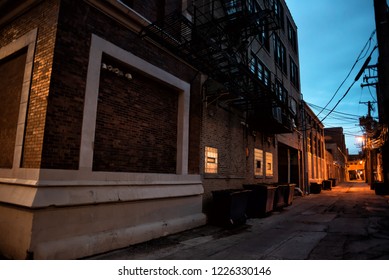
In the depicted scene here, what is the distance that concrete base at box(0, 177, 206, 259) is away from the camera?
4.79 metres

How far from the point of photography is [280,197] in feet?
44.3

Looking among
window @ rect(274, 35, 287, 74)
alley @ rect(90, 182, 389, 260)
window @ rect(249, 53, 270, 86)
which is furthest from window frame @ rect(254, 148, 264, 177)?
window @ rect(274, 35, 287, 74)

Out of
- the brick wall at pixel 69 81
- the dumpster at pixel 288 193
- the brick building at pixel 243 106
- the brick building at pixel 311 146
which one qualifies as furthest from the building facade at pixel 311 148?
the brick wall at pixel 69 81

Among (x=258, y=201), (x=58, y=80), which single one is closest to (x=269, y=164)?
(x=258, y=201)

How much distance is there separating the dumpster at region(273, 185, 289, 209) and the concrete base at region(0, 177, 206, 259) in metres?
7.39

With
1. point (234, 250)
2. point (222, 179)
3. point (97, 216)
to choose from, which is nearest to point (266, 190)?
point (222, 179)

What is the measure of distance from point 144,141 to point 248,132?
7.54 meters

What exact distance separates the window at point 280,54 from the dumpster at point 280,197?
10168mm

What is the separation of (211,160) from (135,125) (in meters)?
4.16

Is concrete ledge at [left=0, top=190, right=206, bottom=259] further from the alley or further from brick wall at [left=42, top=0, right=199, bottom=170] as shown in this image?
brick wall at [left=42, top=0, right=199, bottom=170]

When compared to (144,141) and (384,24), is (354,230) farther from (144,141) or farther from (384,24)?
(384,24)

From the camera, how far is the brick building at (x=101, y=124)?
17.0 ft

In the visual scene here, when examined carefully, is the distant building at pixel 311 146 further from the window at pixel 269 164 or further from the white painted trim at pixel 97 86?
the white painted trim at pixel 97 86

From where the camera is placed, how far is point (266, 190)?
11.2m
